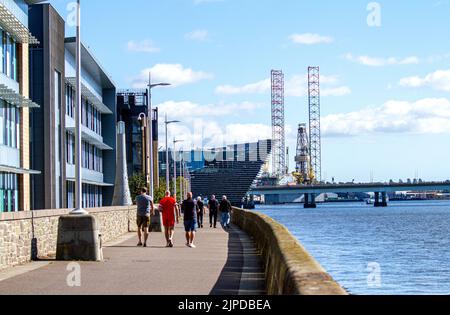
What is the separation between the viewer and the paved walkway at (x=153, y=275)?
14391 millimetres

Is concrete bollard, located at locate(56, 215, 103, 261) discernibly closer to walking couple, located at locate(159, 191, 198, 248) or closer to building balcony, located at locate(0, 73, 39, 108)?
walking couple, located at locate(159, 191, 198, 248)

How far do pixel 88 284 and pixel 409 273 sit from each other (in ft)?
74.9

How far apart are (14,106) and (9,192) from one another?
4.43 metres

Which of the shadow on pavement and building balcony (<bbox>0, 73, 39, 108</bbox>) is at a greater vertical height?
building balcony (<bbox>0, 73, 39, 108</bbox>)

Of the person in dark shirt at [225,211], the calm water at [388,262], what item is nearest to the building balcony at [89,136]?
the calm water at [388,262]

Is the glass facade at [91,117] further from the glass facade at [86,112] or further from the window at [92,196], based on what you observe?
the window at [92,196]

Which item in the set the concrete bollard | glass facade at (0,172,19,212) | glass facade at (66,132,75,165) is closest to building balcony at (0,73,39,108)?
glass facade at (0,172,19,212)

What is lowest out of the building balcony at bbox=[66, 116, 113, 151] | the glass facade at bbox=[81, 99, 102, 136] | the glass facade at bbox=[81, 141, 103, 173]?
the glass facade at bbox=[81, 141, 103, 173]

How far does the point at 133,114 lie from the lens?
11994 cm

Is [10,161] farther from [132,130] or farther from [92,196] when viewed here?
[132,130]

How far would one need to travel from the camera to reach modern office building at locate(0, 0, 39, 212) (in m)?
41.9

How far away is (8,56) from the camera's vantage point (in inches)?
1718

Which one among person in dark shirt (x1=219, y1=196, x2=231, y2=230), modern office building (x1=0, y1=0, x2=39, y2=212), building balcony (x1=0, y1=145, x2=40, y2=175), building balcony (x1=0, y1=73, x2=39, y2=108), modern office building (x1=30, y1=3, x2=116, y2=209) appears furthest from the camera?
modern office building (x1=30, y1=3, x2=116, y2=209)
